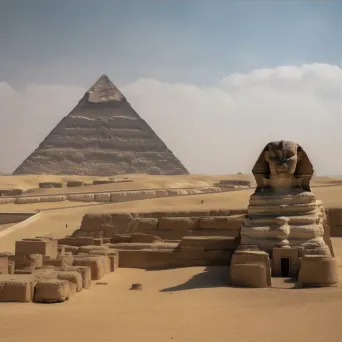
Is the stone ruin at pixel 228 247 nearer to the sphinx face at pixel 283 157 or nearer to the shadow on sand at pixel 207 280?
the sphinx face at pixel 283 157

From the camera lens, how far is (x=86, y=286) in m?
8.95

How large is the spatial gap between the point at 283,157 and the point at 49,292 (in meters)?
5.12

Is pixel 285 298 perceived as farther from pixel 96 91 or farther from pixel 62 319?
pixel 96 91

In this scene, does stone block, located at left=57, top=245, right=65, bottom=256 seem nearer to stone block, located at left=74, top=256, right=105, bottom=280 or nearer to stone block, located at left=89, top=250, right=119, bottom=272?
stone block, located at left=89, top=250, right=119, bottom=272

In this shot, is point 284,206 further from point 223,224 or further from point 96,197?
point 96,197

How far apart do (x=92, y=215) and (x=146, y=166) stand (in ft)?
316

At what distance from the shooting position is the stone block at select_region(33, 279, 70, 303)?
7.58 meters

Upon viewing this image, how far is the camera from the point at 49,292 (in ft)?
24.9

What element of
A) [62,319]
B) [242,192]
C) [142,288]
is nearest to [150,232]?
[142,288]

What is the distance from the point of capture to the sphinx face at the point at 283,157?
1080 cm

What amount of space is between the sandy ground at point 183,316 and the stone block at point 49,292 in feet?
0.54

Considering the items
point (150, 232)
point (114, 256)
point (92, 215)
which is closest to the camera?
point (114, 256)

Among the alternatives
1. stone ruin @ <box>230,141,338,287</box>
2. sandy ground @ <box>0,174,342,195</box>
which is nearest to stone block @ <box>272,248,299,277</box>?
stone ruin @ <box>230,141,338,287</box>

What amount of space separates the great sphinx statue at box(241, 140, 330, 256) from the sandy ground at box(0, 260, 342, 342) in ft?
5.33
